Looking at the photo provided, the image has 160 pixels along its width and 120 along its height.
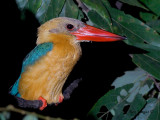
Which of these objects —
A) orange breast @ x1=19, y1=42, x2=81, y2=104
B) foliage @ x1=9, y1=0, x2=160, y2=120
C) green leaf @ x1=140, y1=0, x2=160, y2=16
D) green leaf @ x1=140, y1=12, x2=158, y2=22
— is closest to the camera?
orange breast @ x1=19, y1=42, x2=81, y2=104

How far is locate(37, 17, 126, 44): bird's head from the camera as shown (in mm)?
2229

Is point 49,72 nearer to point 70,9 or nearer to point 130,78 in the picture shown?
point 70,9

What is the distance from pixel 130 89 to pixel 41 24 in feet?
3.89

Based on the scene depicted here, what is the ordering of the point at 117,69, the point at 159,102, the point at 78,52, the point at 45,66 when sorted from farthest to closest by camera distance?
the point at 117,69, the point at 159,102, the point at 78,52, the point at 45,66

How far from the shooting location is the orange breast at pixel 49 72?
2051mm

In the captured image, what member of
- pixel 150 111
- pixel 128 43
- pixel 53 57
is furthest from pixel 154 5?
pixel 53 57

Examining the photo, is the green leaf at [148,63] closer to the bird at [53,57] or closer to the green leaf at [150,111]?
the bird at [53,57]

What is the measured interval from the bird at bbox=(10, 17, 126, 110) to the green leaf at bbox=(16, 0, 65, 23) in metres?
0.08

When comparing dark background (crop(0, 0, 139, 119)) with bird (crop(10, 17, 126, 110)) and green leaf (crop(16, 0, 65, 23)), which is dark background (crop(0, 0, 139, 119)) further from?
bird (crop(10, 17, 126, 110))

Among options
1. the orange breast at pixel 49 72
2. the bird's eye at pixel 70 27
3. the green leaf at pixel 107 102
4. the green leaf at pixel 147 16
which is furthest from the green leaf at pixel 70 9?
the green leaf at pixel 147 16

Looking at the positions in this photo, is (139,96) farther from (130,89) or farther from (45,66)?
(45,66)

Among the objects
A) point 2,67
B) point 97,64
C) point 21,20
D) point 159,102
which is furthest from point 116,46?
point 2,67

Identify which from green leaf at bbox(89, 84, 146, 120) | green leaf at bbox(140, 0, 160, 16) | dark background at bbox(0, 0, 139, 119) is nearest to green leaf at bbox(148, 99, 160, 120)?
green leaf at bbox(89, 84, 146, 120)

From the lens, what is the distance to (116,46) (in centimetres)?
246
